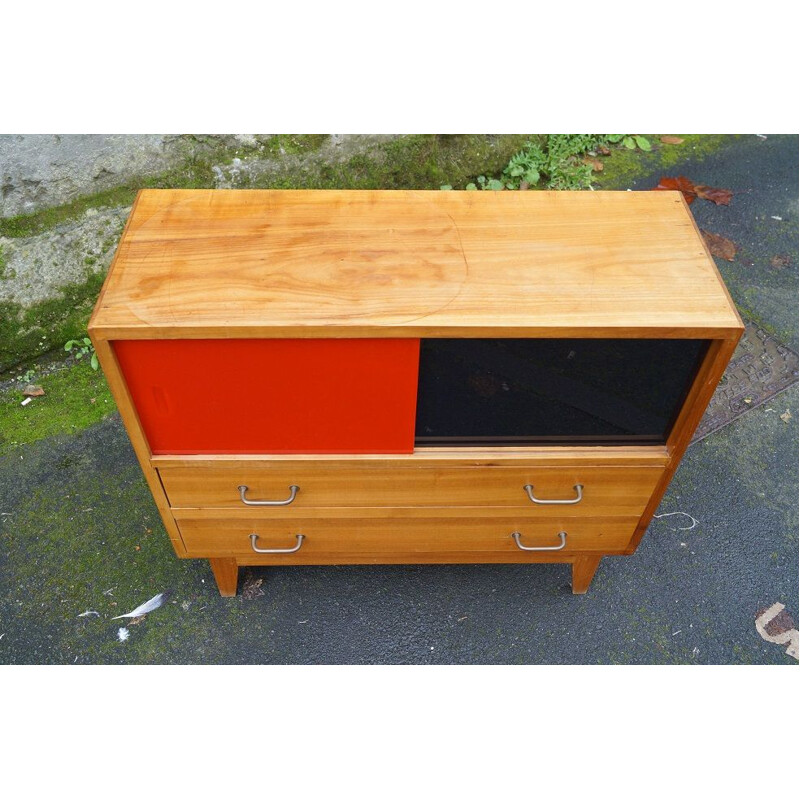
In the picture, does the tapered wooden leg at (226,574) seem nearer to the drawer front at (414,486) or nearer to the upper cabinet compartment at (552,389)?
the drawer front at (414,486)

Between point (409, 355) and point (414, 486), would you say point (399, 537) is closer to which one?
point (414, 486)

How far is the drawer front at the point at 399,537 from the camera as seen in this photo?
202 cm

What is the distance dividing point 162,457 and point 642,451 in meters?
1.29

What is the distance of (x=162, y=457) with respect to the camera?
1794 mm

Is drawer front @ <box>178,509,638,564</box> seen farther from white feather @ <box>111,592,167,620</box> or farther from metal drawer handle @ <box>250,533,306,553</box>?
white feather @ <box>111,592,167,620</box>

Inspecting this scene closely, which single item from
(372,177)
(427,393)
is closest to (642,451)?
(427,393)

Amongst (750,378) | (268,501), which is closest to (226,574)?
(268,501)

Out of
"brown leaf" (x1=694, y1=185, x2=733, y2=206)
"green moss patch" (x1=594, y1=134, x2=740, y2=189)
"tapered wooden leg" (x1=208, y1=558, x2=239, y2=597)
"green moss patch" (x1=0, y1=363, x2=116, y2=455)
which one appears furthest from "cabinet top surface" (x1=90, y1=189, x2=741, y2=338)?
"brown leaf" (x1=694, y1=185, x2=733, y2=206)

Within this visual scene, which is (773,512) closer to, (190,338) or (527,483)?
(527,483)

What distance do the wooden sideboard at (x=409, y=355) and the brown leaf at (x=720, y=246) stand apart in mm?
1979

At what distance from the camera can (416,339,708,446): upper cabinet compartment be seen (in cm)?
164

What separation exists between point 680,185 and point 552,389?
2.88 meters

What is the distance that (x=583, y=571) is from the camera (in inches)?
91.7

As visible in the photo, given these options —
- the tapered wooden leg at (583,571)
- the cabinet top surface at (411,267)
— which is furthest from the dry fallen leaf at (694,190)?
the tapered wooden leg at (583,571)
